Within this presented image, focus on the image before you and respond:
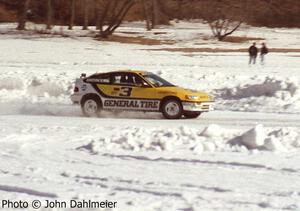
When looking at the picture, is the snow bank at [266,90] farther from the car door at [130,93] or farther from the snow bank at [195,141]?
the snow bank at [195,141]

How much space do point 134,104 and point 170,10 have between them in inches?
2844

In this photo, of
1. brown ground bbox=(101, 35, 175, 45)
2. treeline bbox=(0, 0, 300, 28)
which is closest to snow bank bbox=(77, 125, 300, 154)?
brown ground bbox=(101, 35, 175, 45)

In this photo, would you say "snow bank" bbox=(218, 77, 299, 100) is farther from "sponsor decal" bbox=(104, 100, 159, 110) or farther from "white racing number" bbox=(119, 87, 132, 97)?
"white racing number" bbox=(119, 87, 132, 97)

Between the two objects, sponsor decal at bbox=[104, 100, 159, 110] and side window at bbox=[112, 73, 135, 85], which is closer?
sponsor decal at bbox=[104, 100, 159, 110]

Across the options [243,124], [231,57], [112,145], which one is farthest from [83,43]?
[112,145]

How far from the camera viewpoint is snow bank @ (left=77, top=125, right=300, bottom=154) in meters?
10.6

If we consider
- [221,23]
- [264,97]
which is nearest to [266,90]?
[264,97]

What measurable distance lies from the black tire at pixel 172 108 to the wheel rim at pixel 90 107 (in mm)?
1909

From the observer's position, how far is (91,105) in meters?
17.9

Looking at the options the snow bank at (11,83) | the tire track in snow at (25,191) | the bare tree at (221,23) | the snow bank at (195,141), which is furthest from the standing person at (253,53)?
the tire track in snow at (25,191)

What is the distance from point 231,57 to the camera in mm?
41719

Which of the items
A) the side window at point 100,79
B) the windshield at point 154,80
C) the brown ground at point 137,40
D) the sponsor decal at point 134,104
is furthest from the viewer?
the brown ground at point 137,40

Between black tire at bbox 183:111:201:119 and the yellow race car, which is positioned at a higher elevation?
the yellow race car

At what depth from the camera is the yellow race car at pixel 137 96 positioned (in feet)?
56.5
